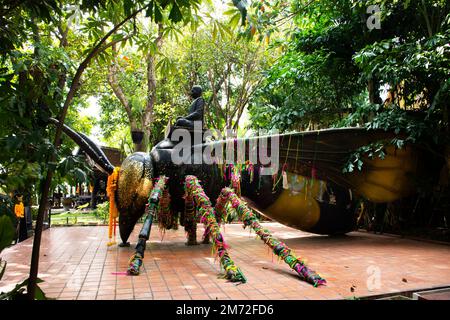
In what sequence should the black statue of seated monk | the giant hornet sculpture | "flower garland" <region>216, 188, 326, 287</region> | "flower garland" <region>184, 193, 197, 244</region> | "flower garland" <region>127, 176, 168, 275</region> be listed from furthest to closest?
the black statue of seated monk, "flower garland" <region>184, 193, 197, 244</region>, the giant hornet sculpture, "flower garland" <region>127, 176, 168, 275</region>, "flower garland" <region>216, 188, 326, 287</region>

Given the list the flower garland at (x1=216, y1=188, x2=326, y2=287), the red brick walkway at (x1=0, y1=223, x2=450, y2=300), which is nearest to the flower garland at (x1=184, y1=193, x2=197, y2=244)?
the red brick walkway at (x1=0, y1=223, x2=450, y2=300)

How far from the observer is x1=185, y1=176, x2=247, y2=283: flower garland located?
13.1 ft

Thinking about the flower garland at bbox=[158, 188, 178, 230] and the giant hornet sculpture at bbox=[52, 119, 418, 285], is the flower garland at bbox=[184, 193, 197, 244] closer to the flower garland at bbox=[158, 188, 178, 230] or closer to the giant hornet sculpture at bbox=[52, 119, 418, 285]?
the giant hornet sculpture at bbox=[52, 119, 418, 285]

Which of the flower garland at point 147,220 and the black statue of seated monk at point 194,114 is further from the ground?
the black statue of seated monk at point 194,114

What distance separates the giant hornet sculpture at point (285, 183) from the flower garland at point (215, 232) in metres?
0.02

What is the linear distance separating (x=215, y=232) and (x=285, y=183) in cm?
307

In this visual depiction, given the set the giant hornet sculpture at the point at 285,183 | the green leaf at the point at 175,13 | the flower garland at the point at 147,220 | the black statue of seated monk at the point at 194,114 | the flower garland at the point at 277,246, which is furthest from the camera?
the black statue of seated monk at the point at 194,114

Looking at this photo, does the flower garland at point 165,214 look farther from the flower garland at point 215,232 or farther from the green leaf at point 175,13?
the green leaf at point 175,13

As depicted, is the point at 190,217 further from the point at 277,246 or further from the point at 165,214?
the point at 277,246

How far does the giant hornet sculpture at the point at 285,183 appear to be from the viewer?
5.79m

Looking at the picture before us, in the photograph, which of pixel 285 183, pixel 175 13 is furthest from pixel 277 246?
pixel 175 13

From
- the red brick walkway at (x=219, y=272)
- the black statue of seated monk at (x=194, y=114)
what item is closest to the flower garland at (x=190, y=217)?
the red brick walkway at (x=219, y=272)

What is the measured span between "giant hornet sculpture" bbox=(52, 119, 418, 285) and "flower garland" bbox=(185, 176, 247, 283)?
19 millimetres

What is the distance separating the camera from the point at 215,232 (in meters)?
4.50
